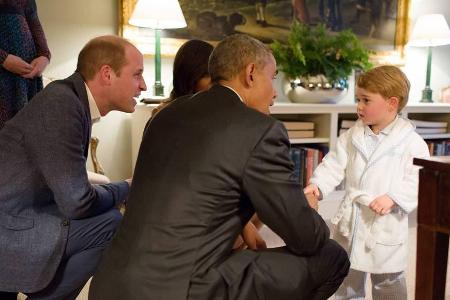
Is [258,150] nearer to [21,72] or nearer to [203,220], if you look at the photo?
[203,220]

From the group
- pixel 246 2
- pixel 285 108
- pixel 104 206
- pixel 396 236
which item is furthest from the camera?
pixel 246 2

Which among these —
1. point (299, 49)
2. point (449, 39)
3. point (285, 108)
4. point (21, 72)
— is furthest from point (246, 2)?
point (21, 72)

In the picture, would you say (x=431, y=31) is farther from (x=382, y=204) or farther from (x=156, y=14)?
(x=382, y=204)

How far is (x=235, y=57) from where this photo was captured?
1.21 meters

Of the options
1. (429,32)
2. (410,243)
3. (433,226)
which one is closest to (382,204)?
(433,226)

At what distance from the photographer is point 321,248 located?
4.22 feet

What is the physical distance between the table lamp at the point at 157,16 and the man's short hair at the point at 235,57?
1.52 meters

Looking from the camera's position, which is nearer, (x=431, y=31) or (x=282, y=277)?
(x=282, y=277)

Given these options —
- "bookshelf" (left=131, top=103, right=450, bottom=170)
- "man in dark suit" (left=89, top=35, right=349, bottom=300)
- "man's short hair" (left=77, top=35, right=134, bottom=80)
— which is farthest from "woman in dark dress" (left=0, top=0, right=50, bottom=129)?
"man in dark suit" (left=89, top=35, right=349, bottom=300)

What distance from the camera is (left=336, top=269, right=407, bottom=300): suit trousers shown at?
5.62 ft

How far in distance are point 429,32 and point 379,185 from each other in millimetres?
2207

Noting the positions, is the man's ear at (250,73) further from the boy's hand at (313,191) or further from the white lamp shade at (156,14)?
the white lamp shade at (156,14)

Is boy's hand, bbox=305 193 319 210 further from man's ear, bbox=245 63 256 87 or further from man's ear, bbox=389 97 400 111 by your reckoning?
man's ear, bbox=245 63 256 87

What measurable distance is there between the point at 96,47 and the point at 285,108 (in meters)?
1.62
